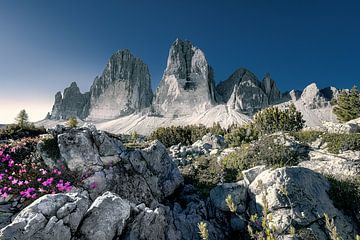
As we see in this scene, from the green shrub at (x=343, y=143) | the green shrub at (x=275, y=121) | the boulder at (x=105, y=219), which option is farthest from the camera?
the green shrub at (x=275, y=121)

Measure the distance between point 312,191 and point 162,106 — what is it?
190 meters

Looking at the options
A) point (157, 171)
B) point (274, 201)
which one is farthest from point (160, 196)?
point (274, 201)

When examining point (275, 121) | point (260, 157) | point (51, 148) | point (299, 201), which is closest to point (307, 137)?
point (260, 157)

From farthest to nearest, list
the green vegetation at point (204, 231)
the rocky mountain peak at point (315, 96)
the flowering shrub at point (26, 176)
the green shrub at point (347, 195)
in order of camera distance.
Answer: the rocky mountain peak at point (315, 96)
the green shrub at point (347, 195)
the flowering shrub at point (26, 176)
the green vegetation at point (204, 231)

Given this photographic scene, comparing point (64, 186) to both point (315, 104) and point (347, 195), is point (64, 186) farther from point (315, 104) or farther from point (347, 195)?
point (315, 104)

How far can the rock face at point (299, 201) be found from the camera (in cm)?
987

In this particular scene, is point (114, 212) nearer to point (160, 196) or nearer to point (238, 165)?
point (160, 196)

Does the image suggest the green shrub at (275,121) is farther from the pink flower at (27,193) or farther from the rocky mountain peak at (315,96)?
the rocky mountain peak at (315,96)

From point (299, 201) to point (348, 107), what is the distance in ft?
157

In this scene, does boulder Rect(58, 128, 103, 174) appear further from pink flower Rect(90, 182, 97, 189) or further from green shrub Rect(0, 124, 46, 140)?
green shrub Rect(0, 124, 46, 140)

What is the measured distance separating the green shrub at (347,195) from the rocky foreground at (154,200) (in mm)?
296

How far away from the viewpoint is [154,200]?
12.0 metres

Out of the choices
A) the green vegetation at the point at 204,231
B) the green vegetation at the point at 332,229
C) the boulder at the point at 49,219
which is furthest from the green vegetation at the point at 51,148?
the green vegetation at the point at 332,229

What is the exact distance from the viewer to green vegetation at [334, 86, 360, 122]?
157ft
